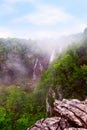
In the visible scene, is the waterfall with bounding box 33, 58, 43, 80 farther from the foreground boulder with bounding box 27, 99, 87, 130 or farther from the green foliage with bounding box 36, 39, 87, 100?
the foreground boulder with bounding box 27, 99, 87, 130

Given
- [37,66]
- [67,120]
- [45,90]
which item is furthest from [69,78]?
[37,66]

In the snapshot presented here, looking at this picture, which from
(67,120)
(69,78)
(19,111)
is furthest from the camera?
(19,111)

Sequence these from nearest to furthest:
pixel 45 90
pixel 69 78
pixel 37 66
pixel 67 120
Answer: pixel 67 120 → pixel 69 78 → pixel 45 90 → pixel 37 66

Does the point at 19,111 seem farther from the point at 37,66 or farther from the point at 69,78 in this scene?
the point at 37,66

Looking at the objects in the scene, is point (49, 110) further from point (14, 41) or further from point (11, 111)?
point (14, 41)

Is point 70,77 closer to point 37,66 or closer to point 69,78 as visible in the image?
point 69,78

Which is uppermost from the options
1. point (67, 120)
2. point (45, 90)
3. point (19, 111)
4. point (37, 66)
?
point (37, 66)

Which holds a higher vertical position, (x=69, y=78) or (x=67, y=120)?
(x=69, y=78)

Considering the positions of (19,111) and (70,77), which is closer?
(70,77)

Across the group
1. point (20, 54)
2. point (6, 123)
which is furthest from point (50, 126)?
point (20, 54)
